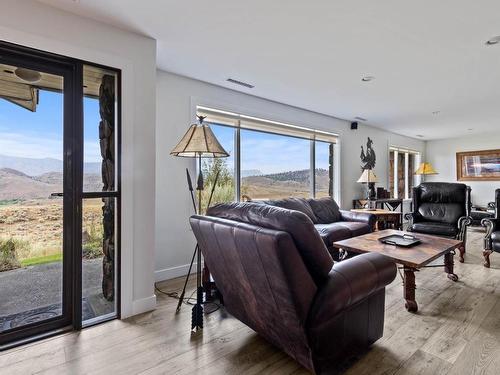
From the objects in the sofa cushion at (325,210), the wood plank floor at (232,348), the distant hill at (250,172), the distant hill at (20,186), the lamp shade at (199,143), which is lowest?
the wood plank floor at (232,348)

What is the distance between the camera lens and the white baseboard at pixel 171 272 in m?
3.10

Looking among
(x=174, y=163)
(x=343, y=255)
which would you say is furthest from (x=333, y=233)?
(x=174, y=163)

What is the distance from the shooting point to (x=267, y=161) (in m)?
4.34

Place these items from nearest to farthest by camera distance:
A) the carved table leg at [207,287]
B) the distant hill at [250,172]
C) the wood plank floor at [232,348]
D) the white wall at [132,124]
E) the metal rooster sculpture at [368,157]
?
the wood plank floor at [232,348] → the white wall at [132,124] → the carved table leg at [207,287] → the distant hill at [250,172] → the metal rooster sculpture at [368,157]

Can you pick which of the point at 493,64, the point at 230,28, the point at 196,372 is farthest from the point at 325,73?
the point at 196,372

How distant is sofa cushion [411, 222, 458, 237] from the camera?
4.04 metres

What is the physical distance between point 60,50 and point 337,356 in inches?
106

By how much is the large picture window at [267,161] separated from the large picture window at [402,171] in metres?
2.68

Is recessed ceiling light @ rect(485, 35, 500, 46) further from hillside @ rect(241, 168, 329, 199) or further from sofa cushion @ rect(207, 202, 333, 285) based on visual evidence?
hillside @ rect(241, 168, 329, 199)

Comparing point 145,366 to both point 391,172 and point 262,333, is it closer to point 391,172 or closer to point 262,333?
point 262,333

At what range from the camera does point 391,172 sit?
7.19 meters

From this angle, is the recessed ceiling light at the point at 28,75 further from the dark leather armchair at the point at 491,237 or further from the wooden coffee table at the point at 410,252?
the dark leather armchair at the point at 491,237

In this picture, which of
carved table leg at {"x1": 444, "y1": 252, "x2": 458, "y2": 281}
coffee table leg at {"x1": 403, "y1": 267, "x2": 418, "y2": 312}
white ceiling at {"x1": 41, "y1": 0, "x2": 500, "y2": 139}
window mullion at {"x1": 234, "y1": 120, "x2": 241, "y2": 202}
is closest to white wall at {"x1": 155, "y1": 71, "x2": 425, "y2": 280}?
white ceiling at {"x1": 41, "y1": 0, "x2": 500, "y2": 139}

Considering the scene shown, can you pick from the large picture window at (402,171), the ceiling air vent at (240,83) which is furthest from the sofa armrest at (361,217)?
the large picture window at (402,171)
